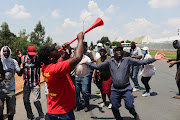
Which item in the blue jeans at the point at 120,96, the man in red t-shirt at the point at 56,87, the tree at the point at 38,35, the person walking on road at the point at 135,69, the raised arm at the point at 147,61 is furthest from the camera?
the tree at the point at 38,35

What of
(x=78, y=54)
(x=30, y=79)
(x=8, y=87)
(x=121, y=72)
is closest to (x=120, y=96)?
(x=121, y=72)

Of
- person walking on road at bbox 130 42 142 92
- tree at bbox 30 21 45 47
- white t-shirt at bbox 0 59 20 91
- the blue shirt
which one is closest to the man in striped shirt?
white t-shirt at bbox 0 59 20 91

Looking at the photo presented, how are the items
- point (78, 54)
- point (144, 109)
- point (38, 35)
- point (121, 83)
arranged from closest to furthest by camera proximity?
point (78, 54) → point (121, 83) → point (144, 109) → point (38, 35)

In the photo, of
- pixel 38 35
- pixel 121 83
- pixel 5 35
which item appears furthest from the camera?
pixel 38 35

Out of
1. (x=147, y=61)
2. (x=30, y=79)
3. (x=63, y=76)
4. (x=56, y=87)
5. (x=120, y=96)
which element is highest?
(x=147, y=61)

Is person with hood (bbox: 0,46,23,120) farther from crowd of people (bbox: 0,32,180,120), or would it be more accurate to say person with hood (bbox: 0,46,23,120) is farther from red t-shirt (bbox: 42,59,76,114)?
red t-shirt (bbox: 42,59,76,114)

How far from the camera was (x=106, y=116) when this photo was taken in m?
4.70

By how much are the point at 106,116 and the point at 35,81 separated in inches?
85.7

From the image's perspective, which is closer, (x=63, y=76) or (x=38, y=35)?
(x=63, y=76)

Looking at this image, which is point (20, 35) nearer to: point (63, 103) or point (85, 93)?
point (85, 93)

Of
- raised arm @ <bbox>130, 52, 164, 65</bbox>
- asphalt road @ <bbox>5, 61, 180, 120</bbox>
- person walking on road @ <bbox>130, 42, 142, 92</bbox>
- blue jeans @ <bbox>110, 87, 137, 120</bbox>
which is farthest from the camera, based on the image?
person walking on road @ <bbox>130, 42, 142, 92</bbox>

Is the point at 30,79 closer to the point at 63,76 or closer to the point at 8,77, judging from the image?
the point at 8,77

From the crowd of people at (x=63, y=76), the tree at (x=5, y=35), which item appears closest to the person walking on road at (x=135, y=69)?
the crowd of people at (x=63, y=76)

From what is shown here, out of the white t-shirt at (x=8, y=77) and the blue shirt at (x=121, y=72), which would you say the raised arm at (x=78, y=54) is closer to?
the blue shirt at (x=121, y=72)
